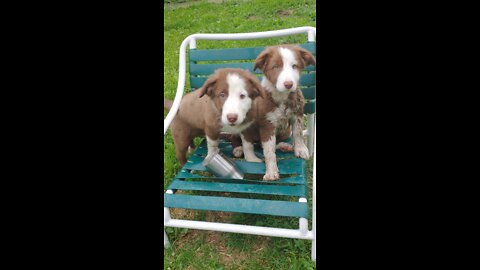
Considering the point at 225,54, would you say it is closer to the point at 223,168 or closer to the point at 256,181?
the point at 223,168

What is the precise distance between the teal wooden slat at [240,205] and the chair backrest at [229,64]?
86 centimetres

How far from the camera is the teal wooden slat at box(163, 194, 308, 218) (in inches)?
63.6

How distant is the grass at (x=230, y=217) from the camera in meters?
1.73

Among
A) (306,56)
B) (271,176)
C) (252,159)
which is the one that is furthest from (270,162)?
(306,56)

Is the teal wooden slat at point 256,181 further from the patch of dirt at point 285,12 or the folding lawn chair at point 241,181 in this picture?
the patch of dirt at point 285,12

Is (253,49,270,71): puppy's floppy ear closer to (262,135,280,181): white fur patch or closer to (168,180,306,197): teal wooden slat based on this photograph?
(262,135,280,181): white fur patch

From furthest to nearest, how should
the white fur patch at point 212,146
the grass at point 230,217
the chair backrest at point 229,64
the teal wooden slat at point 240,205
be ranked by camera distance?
the chair backrest at point 229,64, the white fur patch at point 212,146, the grass at point 230,217, the teal wooden slat at point 240,205

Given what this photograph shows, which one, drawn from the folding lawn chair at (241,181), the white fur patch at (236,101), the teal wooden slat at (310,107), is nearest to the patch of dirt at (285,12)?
the folding lawn chair at (241,181)

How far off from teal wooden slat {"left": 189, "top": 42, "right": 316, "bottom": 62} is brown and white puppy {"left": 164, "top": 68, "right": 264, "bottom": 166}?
36 centimetres

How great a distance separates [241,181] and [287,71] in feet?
2.35

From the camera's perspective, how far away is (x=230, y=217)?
6.91 feet

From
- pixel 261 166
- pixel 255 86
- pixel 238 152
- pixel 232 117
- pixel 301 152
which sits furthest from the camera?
pixel 238 152

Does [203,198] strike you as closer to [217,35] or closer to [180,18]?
[180,18]
